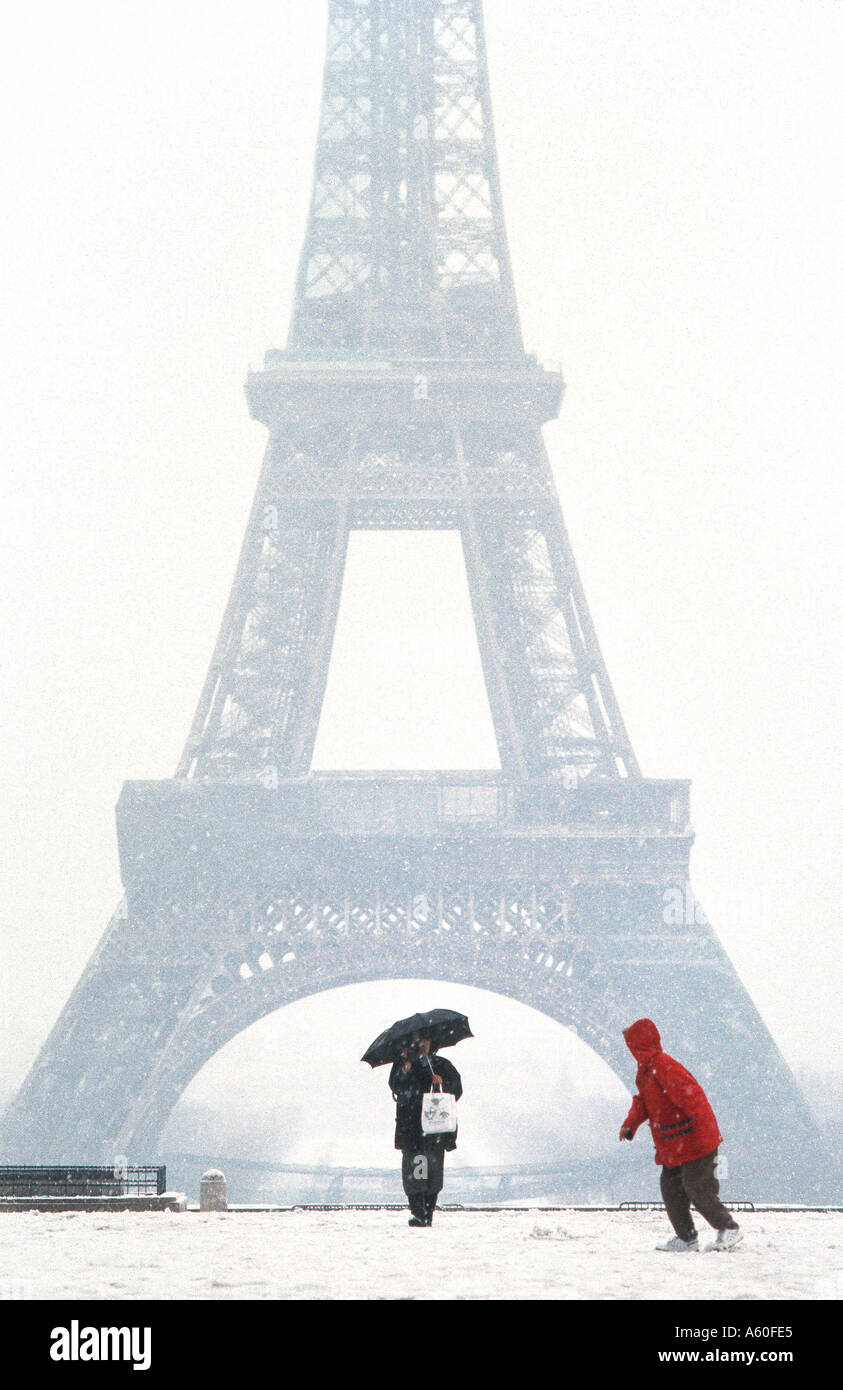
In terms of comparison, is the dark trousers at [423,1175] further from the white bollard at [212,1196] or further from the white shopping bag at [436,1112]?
the white bollard at [212,1196]

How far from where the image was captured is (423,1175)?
27.7 feet

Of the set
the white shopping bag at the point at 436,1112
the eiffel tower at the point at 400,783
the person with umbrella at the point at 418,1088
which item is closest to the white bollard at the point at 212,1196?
the person with umbrella at the point at 418,1088

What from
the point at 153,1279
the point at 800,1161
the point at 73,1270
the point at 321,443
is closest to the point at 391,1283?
the point at 153,1279

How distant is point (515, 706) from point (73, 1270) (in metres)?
21.9

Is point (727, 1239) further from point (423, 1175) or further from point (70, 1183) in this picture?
point (70, 1183)

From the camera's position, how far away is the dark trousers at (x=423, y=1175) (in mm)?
8336

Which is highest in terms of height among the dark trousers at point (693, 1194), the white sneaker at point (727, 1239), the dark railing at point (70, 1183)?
the dark railing at point (70, 1183)

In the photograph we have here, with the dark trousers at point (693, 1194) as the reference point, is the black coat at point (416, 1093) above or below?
above

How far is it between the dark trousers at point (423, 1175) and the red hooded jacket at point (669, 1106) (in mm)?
1721

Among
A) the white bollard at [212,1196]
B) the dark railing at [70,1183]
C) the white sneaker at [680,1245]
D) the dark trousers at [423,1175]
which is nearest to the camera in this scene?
the white sneaker at [680,1245]

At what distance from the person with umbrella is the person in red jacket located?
63.6 inches

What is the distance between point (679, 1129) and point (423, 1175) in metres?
2.09

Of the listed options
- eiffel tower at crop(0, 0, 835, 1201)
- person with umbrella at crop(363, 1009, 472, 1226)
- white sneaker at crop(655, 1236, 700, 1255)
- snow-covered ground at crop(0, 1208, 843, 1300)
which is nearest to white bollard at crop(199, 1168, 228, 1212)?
snow-covered ground at crop(0, 1208, 843, 1300)
